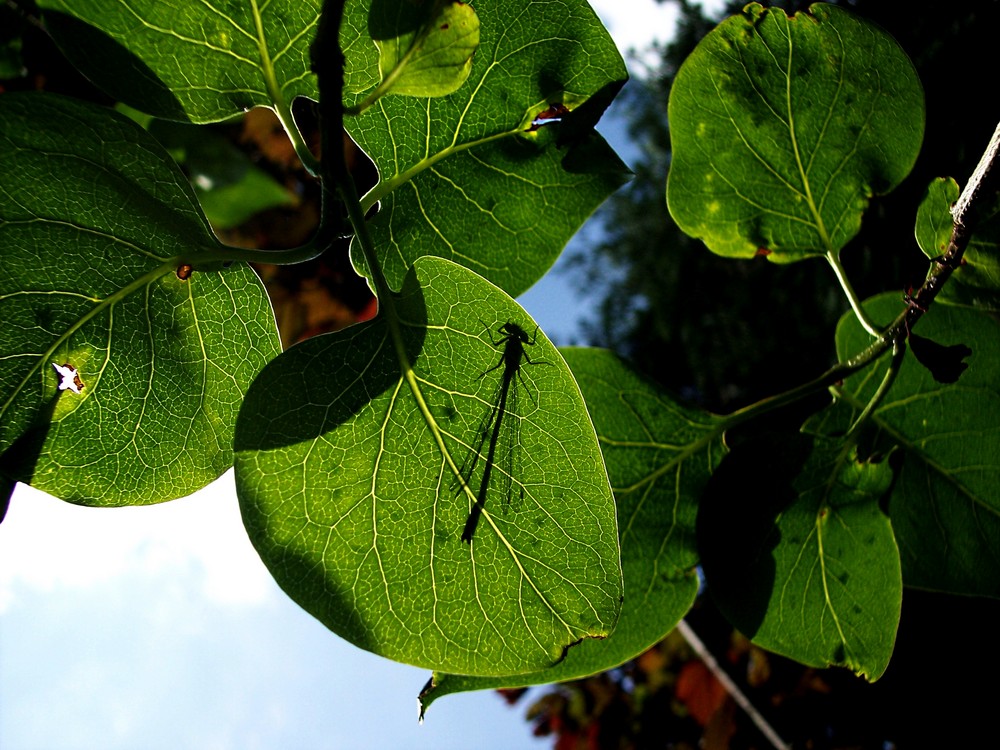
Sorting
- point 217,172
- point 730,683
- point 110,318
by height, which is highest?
point 217,172

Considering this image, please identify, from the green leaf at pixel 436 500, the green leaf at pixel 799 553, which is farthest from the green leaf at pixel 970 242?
the green leaf at pixel 436 500

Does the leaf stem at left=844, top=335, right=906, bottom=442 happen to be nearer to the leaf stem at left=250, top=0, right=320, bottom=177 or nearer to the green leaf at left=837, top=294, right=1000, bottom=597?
the green leaf at left=837, top=294, right=1000, bottom=597

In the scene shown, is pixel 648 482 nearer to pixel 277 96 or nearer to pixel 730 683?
pixel 277 96

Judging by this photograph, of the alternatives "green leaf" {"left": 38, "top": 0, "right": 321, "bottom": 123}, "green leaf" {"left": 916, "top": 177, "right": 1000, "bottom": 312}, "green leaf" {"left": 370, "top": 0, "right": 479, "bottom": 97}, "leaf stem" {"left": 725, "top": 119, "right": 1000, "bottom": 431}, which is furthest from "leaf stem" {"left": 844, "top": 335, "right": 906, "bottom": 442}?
"green leaf" {"left": 38, "top": 0, "right": 321, "bottom": 123}

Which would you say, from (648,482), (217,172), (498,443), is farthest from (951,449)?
(217,172)

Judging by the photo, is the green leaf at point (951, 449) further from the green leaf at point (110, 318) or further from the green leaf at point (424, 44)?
the green leaf at point (110, 318)
